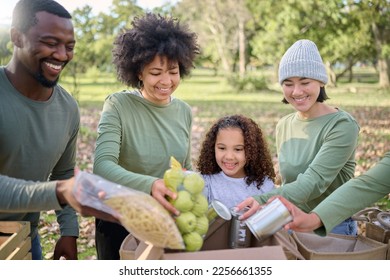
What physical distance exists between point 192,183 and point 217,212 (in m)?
0.21

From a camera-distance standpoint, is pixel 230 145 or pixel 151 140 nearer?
pixel 151 140

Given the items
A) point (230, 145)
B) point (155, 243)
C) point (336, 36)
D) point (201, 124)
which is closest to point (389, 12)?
point (336, 36)

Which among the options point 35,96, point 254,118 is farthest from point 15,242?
point 254,118

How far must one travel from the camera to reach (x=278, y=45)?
73.6 ft

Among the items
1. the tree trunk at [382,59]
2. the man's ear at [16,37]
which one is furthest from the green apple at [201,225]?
the tree trunk at [382,59]

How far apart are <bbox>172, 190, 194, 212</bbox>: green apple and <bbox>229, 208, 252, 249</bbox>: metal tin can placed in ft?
1.00

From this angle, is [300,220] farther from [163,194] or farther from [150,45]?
[150,45]

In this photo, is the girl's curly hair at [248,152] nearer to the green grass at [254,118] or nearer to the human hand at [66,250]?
the green grass at [254,118]

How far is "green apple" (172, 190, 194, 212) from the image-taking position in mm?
1669

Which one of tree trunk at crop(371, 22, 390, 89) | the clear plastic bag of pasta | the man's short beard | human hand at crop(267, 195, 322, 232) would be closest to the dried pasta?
the clear plastic bag of pasta

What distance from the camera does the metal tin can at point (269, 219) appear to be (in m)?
1.74

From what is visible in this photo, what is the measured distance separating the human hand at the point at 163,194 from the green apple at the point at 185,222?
0.8 inches
